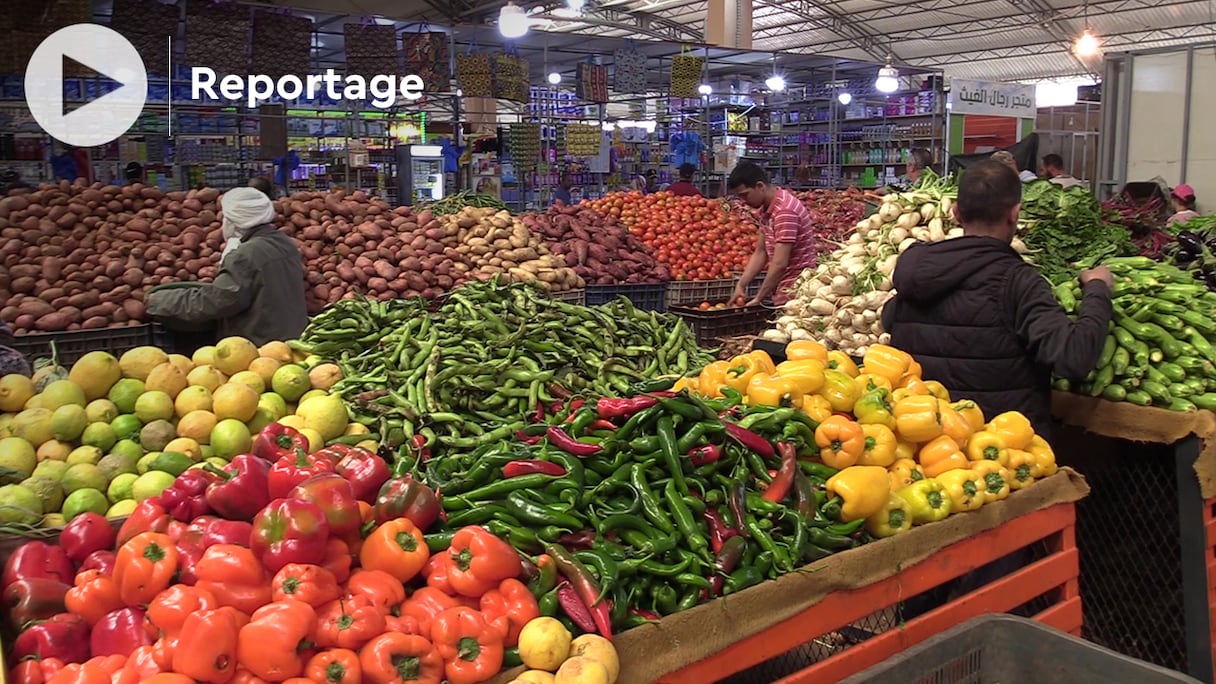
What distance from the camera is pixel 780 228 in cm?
679

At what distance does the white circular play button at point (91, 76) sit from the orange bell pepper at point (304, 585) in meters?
9.92

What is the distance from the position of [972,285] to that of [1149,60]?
750 centimetres

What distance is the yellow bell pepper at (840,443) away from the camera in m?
2.93

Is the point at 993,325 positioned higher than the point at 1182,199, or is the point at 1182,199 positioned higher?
the point at 1182,199

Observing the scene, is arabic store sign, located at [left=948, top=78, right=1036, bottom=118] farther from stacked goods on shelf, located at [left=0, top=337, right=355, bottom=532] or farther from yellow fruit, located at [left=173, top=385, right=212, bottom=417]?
yellow fruit, located at [left=173, top=385, right=212, bottom=417]

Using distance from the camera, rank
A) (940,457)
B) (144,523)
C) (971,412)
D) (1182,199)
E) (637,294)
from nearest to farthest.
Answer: (144,523) → (940,457) → (971,412) → (637,294) → (1182,199)

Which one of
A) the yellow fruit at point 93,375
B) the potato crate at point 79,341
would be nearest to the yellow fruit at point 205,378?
the yellow fruit at point 93,375

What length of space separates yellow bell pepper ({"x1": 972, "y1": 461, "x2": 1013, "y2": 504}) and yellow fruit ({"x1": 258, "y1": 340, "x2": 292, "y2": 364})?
268 centimetres

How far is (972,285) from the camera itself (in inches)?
133

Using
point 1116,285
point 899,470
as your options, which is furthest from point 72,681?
point 1116,285

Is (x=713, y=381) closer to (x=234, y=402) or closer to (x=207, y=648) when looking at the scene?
(x=234, y=402)

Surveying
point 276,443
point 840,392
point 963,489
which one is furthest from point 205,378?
point 963,489

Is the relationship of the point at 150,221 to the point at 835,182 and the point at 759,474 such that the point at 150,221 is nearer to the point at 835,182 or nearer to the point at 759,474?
the point at 759,474

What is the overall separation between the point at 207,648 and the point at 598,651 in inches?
29.6
